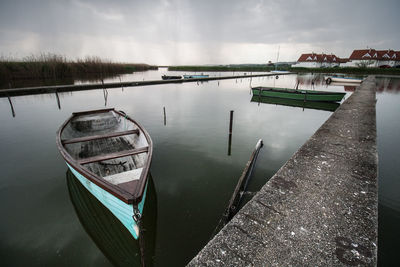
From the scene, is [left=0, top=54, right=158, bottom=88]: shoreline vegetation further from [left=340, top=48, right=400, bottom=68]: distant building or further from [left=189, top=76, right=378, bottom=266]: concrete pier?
[left=340, top=48, right=400, bottom=68]: distant building

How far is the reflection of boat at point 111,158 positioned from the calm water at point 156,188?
1.03 metres

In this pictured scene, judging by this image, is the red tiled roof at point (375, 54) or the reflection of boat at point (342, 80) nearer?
the reflection of boat at point (342, 80)

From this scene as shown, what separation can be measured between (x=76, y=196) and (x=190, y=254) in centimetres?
433

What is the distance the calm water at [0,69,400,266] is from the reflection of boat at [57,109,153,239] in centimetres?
103

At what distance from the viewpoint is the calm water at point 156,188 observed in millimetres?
4117

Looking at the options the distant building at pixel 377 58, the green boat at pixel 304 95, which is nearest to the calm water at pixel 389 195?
the green boat at pixel 304 95

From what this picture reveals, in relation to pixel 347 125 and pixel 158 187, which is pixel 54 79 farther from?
pixel 347 125

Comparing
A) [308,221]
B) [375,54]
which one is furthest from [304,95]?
[375,54]

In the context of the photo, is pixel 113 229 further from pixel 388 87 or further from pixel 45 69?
pixel 388 87

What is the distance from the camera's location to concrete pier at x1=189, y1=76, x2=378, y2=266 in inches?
99.0

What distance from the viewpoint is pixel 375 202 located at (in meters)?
3.52

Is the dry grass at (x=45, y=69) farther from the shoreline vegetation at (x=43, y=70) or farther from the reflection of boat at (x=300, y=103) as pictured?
the reflection of boat at (x=300, y=103)

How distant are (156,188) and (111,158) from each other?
1.91 metres

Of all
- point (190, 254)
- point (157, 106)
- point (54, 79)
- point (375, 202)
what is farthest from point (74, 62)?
point (375, 202)
